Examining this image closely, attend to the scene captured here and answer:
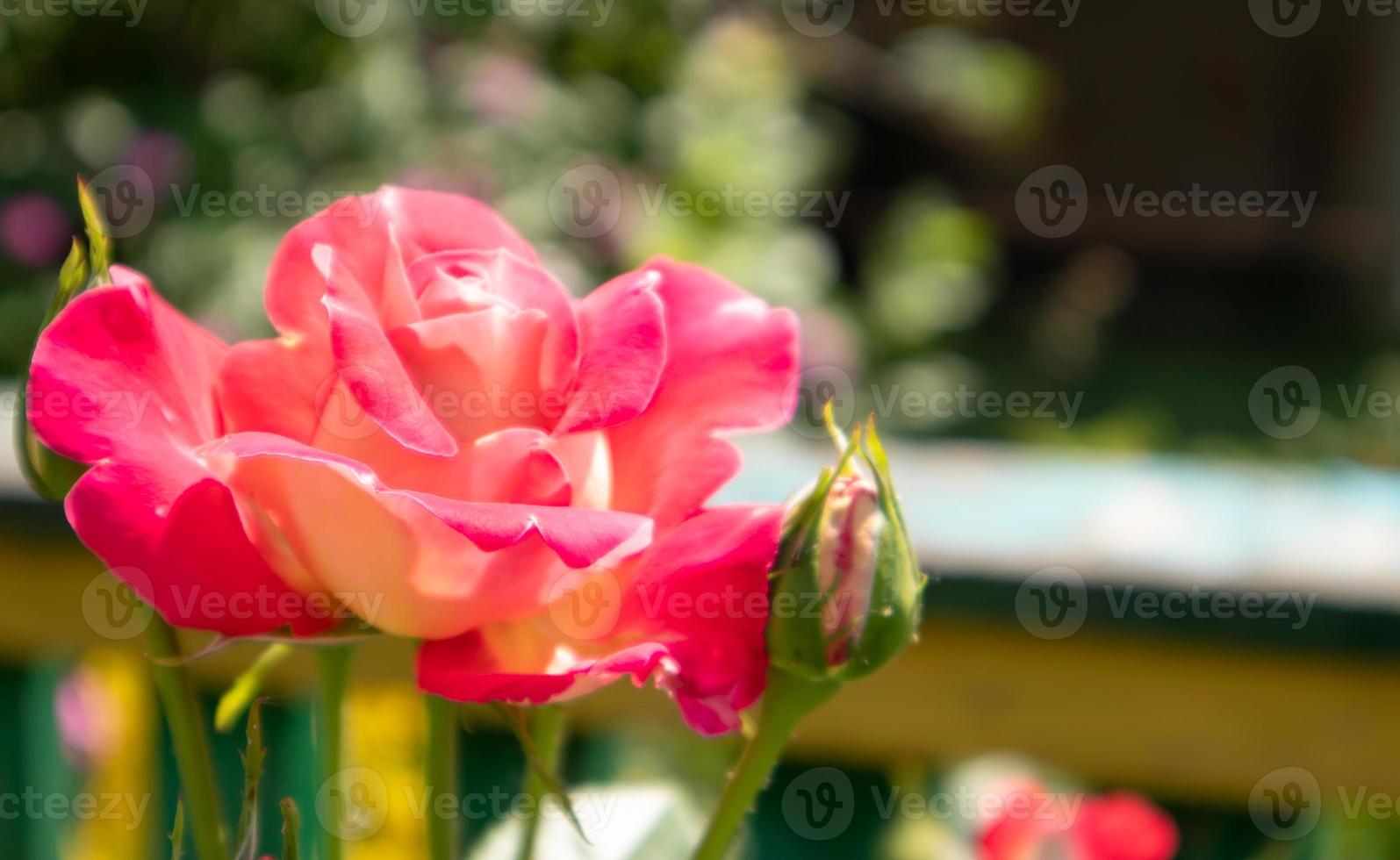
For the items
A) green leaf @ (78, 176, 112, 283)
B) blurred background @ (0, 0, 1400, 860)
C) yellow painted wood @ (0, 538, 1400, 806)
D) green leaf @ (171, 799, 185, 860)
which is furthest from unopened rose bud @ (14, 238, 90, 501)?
yellow painted wood @ (0, 538, 1400, 806)

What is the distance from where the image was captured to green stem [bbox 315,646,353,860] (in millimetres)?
356

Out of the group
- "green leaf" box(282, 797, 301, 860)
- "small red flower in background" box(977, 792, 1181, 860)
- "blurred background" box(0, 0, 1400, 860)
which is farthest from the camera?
"blurred background" box(0, 0, 1400, 860)

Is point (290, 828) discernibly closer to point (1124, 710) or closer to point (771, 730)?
point (771, 730)

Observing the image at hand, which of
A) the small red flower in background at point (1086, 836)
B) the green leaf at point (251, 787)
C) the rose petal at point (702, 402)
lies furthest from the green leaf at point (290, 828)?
the small red flower in background at point (1086, 836)

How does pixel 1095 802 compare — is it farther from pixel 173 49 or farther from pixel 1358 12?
pixel 1358 12

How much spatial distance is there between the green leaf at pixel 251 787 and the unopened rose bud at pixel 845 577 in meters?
0.12

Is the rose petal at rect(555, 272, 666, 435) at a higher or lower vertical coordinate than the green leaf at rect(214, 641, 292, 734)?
higher

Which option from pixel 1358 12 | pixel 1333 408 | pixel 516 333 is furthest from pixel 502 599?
pixel 1358 12

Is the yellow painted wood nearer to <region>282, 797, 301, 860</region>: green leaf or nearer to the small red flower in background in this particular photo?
the small red flower in background

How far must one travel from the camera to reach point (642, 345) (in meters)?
0.32

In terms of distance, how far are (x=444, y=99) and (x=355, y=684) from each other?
1303 millimetres

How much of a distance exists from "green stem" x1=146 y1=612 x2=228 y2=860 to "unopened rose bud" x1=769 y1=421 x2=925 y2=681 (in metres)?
0.14

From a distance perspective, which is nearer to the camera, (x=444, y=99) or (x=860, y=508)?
(x=860, y=508)

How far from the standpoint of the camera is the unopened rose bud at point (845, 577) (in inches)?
13.3
